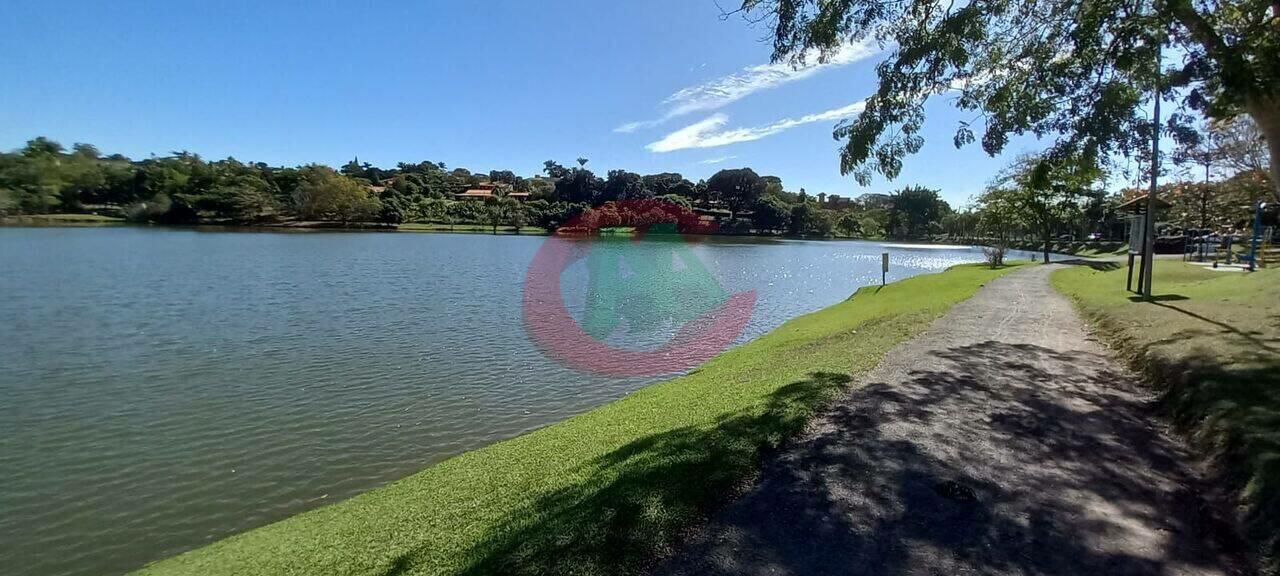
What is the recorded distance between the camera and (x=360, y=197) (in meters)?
112

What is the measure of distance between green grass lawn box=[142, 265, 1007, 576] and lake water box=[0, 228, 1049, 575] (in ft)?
4.88

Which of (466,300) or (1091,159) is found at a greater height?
(1091,159)

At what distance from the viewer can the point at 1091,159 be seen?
370 inches

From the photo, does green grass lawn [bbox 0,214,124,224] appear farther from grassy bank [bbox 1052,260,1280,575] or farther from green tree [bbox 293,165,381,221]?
grassy bank [bbox 1052,260,1280,575]

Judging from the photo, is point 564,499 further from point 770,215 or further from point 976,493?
point 770,215

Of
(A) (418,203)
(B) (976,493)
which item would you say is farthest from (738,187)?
(B) (976,493)

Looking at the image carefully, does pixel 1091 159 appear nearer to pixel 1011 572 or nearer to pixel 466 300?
pixel 1011 572

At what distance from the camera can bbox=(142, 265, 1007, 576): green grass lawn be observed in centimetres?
445

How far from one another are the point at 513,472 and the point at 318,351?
11084mm

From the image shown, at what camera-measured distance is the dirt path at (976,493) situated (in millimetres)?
3973

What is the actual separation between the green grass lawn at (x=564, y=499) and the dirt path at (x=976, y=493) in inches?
15.5

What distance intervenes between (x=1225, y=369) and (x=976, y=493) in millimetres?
5030

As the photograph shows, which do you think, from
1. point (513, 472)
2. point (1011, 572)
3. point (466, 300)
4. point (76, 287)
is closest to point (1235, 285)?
point (1011, 572)

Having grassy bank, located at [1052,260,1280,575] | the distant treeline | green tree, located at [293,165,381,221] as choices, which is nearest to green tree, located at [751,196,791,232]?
the distant treeline
